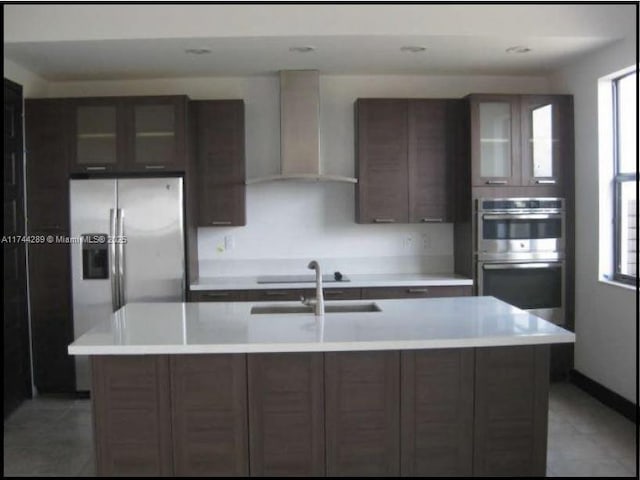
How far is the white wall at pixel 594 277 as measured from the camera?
3754mm

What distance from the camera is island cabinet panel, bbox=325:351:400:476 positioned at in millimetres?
2566

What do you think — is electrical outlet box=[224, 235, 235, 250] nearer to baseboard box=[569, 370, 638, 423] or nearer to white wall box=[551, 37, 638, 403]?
white wall box=[551, 37, 638, 403]

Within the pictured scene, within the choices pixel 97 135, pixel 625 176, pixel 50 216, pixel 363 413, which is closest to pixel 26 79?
pixel 97 135

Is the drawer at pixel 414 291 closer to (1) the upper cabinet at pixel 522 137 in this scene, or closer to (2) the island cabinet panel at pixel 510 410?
(1) the upper cabinet at pixel 522 137

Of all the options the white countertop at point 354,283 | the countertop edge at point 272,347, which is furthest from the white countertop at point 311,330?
the white countertop at point 354,283

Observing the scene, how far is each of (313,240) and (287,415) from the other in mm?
2415

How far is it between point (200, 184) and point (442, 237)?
6.98 ft

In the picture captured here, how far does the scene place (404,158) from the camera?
4.50 meters

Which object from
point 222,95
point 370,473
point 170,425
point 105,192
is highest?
point 222,95

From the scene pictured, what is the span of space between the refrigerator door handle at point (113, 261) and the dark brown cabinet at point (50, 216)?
35 centimetres

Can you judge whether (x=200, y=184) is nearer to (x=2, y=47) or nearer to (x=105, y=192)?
(x=105, y=192)

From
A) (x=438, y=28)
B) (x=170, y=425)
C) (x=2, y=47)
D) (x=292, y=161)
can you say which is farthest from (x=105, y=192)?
(x=438, y=28)

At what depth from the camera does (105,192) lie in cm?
418

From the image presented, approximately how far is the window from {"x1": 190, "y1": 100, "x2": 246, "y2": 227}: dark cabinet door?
2.81 m
